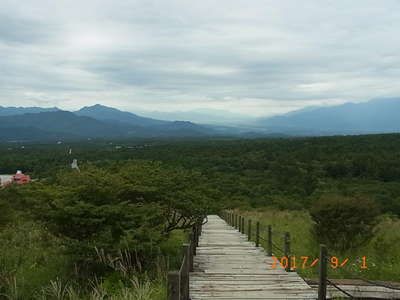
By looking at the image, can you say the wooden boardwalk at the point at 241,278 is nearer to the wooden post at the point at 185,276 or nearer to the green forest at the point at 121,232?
the wooden post at the point at 185,276

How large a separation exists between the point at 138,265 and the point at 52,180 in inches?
136

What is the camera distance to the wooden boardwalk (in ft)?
20.6

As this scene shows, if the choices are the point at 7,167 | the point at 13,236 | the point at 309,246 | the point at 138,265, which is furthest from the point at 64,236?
the point at 7,167

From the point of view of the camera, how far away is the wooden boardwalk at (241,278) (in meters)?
6.27

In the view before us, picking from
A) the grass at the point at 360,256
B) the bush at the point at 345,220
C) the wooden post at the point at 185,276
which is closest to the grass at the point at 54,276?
the wooden post at the point at 185,276

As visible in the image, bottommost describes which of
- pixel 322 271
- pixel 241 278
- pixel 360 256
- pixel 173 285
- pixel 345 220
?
pixel 360 256

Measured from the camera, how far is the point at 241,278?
717cm

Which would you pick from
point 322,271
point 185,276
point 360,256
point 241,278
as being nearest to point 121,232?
point 241,278

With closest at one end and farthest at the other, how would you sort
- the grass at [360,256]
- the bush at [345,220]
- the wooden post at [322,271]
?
the wooden post at [322,271], the grass at [360,256], the bush at [345,220]

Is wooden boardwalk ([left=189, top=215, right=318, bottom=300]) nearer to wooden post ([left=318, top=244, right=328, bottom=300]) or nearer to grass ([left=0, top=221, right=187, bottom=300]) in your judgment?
wooden post ([left=318, top=244, right=328, bottom=300])

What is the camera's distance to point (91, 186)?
854 centimetres

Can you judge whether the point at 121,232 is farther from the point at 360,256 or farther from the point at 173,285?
the point at 360,256
